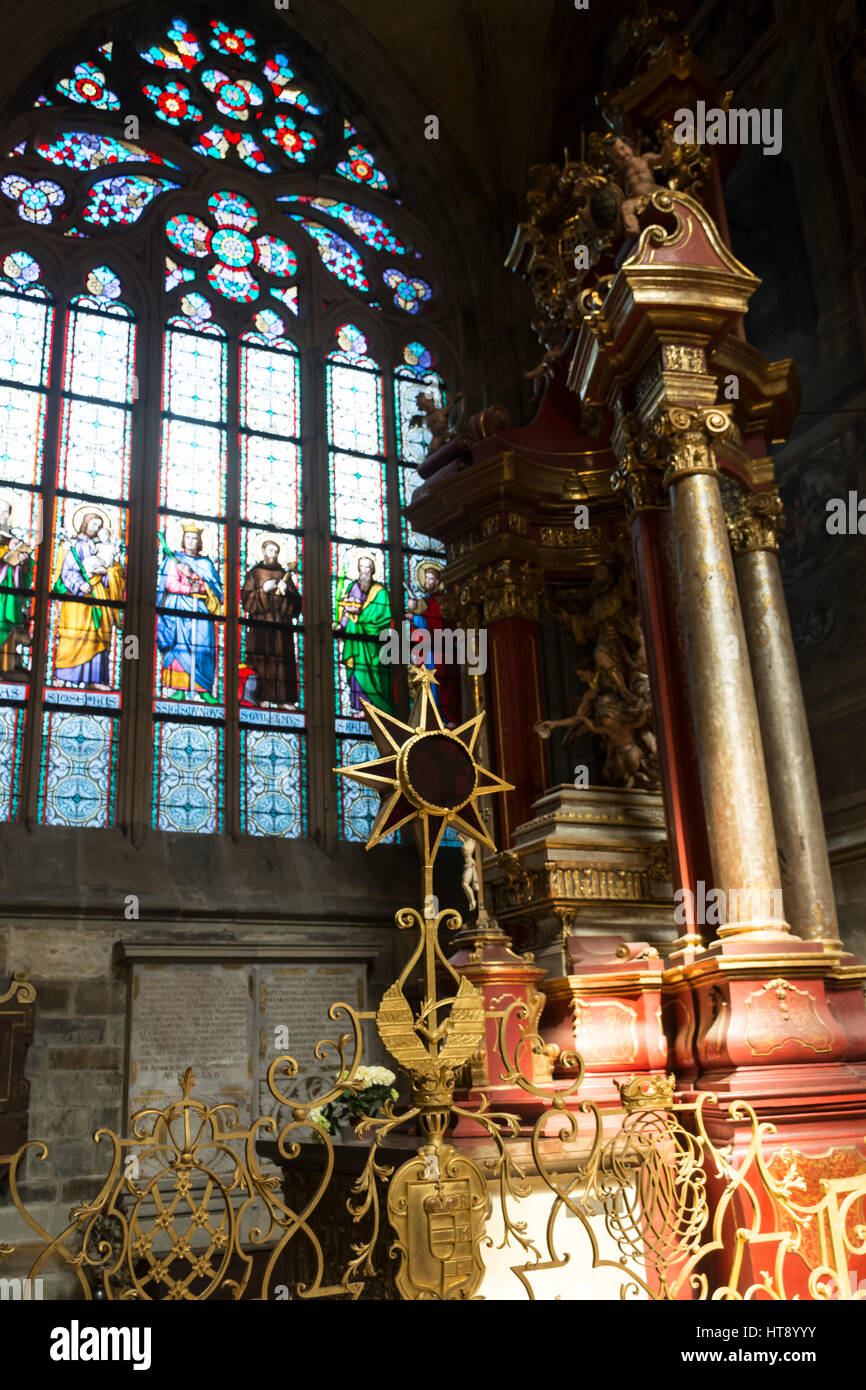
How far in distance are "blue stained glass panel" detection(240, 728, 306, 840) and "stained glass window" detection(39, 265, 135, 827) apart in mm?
1023

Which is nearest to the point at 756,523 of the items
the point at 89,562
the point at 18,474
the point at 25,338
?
the point at 89,562

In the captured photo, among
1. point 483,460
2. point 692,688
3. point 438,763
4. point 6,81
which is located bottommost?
point 438,763

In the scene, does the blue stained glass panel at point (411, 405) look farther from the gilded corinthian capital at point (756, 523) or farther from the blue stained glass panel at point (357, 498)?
the gilded corinthian capital at point (756, 523)

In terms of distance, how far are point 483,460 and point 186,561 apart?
2923 mm

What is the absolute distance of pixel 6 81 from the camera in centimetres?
963

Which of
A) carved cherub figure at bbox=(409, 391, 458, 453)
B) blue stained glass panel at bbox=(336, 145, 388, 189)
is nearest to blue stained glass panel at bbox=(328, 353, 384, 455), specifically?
carved cherub figure at bbox=(409, 391, 458, 453)

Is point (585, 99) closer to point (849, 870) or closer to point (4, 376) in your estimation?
point (4, 376)

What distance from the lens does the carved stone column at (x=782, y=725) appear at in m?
5.66

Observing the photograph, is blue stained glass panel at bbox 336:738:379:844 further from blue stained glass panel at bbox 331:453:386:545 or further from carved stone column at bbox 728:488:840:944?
carved stone column at bbox 728:488:840:944

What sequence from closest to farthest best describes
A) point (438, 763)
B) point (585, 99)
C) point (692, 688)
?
point (438, 763) < point (692, 688) < point (585, 99)

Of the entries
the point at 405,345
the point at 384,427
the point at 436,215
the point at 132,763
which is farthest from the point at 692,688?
the point at 436,215

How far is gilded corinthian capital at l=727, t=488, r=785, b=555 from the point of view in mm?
6250

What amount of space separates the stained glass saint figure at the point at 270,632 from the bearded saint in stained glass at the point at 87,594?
3.53ft

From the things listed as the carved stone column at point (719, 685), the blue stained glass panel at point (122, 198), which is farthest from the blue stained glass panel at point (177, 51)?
the carved stone column at point (719, 685)
